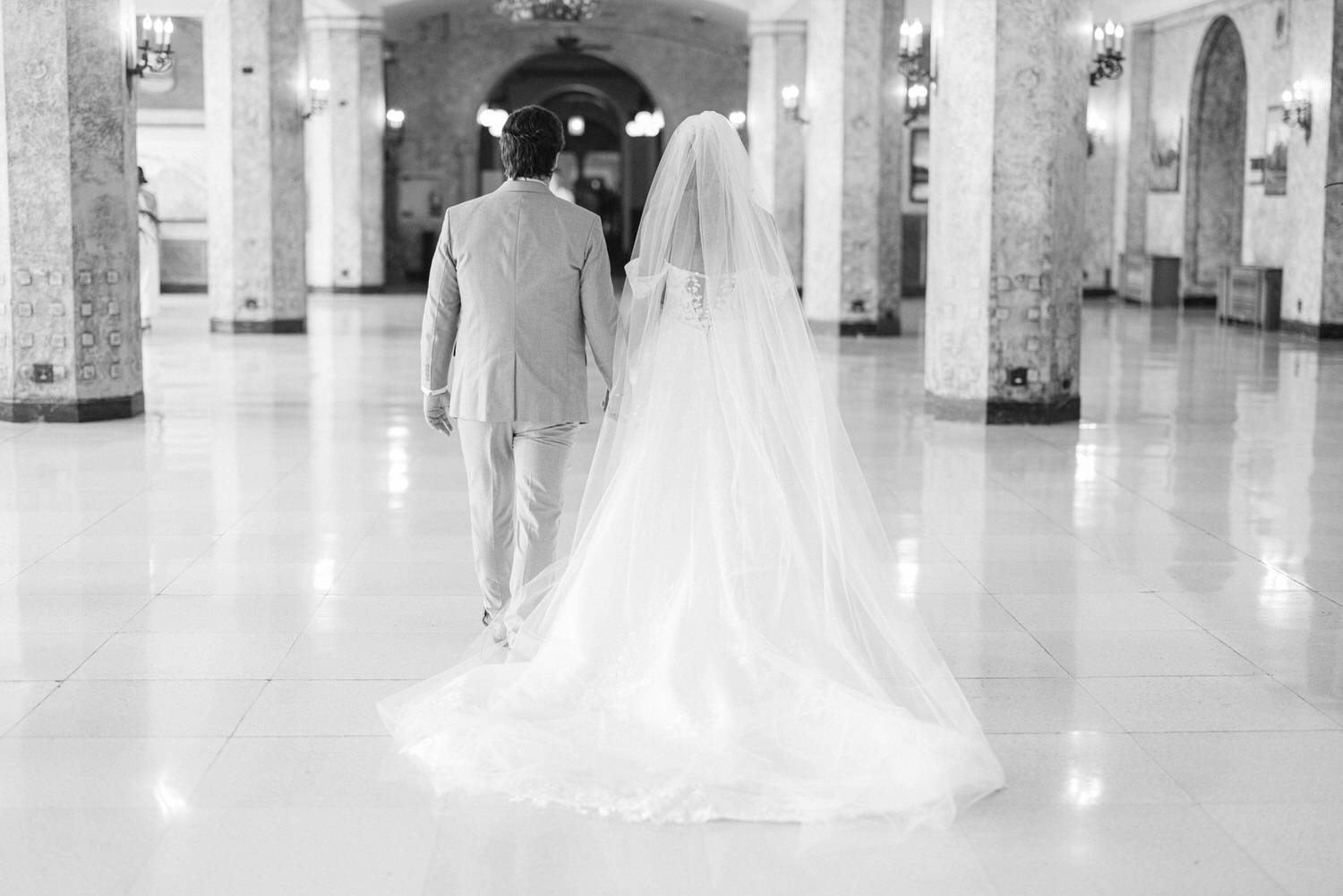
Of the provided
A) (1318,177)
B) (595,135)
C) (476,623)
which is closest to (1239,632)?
(476,623)

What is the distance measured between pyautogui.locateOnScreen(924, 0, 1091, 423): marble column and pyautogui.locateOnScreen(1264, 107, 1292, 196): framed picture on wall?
1087 cm

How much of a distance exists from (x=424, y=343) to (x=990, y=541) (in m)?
3.02

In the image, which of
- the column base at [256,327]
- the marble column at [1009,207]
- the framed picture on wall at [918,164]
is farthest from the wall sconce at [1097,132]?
the marble column at [1009,207]

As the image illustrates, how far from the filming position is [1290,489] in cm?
838

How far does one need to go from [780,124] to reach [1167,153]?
6417 millimetres

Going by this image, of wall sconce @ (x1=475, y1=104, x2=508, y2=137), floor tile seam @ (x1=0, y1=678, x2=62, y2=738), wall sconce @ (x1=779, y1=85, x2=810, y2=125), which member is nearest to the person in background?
wall sconce @ (x1=779, y1=85, x2=810, y2=125)

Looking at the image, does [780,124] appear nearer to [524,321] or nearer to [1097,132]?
[1097,132]

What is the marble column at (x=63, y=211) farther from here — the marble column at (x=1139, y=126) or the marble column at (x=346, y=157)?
the marble column at (x=1139, y=126)

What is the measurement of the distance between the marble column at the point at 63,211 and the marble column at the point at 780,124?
1366 centimetres

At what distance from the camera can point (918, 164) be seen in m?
29.0

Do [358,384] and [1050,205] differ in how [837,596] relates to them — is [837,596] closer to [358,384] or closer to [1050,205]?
[1050,205]

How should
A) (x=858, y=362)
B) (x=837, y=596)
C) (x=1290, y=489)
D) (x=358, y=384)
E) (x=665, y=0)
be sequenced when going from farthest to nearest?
(x=665, y=0)
(x=858, y=362)
(x=358, y=384)
(x=1290, y=489)
(x=837, y=596)

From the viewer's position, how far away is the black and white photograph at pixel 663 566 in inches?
143

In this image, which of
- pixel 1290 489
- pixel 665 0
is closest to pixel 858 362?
pixel 1290 489
